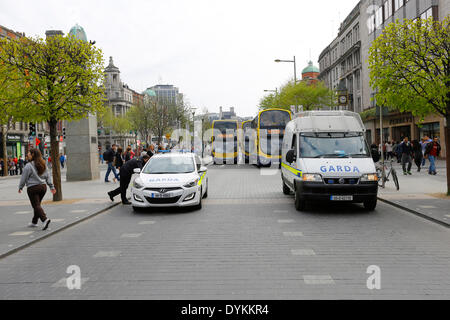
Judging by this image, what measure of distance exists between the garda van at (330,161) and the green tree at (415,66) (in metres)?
1.64

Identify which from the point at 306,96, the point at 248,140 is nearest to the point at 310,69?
the point at 306,96

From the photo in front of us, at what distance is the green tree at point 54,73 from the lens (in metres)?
12.7

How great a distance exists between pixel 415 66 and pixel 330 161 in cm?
417

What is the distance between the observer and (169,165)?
12.2 m

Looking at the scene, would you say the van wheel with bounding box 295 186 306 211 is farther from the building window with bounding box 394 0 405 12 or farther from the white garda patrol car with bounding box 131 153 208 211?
the building window with bounding box 394 0 405 12

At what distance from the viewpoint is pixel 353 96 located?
55000 millimetres

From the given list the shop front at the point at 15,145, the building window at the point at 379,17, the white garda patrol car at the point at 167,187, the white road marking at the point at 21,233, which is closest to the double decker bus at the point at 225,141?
the building window at the point at 379,17

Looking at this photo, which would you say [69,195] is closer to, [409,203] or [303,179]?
[303,179]

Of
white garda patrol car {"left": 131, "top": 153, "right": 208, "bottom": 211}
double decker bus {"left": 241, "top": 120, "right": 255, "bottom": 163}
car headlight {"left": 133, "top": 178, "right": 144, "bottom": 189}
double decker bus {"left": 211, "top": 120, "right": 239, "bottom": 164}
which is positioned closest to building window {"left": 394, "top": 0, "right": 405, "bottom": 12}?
double decker bus {"left": 241, "top": 120, "right": 255, "bottom": 163}

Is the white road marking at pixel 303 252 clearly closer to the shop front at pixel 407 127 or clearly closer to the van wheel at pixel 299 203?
the van wheel at pixel 299 203

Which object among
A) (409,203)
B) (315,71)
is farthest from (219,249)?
(315,71)

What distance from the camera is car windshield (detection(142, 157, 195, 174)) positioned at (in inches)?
470
